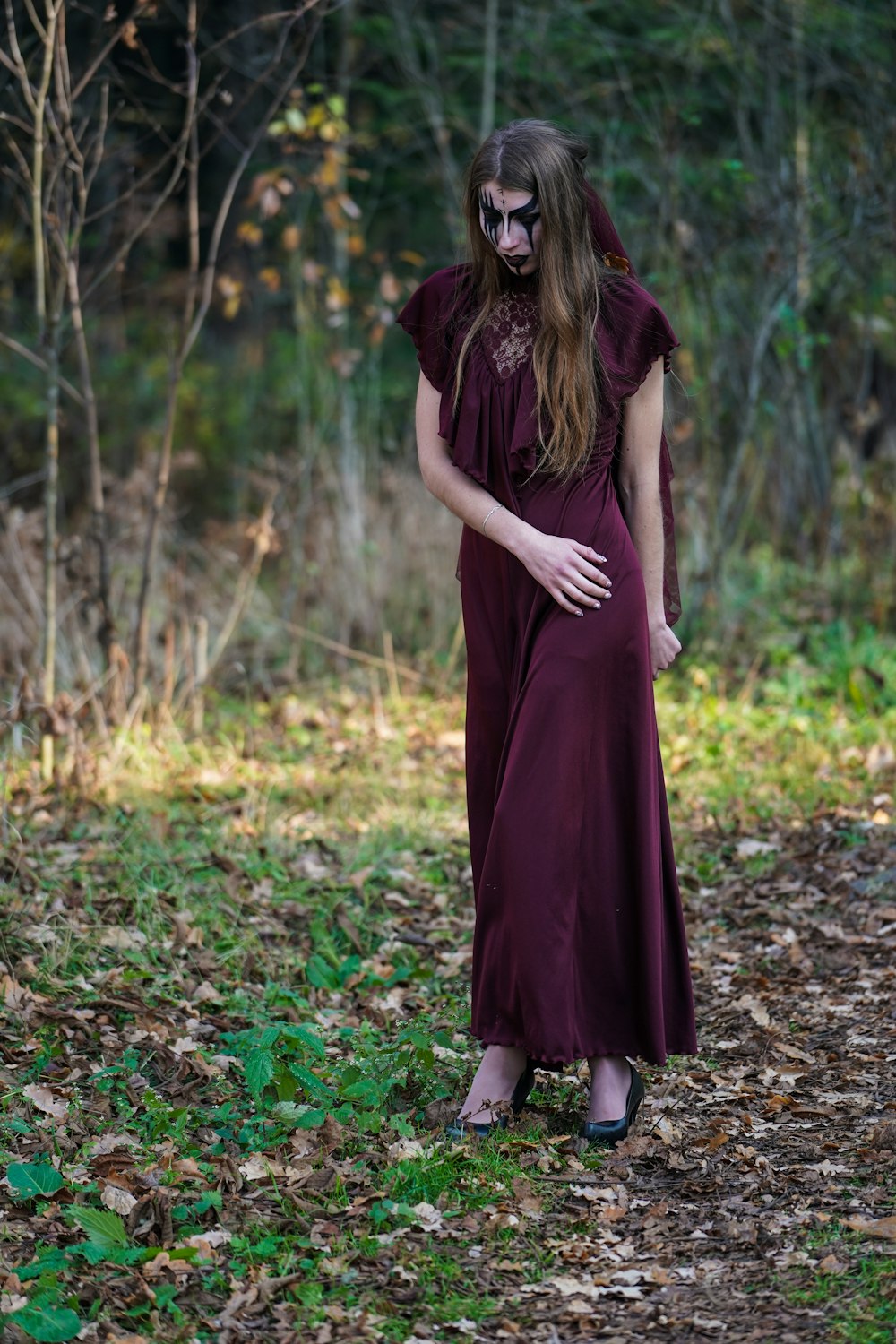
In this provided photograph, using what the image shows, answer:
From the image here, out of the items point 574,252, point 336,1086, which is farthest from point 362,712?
point 574,252

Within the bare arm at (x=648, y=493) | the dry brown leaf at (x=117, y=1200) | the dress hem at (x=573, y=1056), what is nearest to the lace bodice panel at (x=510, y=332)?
the bare arm at (x=648, y=493)

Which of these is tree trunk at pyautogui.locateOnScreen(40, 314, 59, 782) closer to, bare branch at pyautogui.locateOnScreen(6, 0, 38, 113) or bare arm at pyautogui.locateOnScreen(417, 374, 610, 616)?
bare branch at pyautogui.locateOnScreen(6, 0, 38, 113)

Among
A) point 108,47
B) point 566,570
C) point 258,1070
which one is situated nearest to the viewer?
point 566,570

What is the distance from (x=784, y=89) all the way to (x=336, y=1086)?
25.2ft

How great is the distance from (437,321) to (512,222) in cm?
28

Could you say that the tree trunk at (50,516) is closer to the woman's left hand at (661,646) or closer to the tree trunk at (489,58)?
the woman's left hand at (661,646)

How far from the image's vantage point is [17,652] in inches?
249

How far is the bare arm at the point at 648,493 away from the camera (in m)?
2.85

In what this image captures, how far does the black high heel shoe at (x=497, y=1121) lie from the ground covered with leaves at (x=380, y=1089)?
0.04m

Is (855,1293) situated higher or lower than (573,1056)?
lower

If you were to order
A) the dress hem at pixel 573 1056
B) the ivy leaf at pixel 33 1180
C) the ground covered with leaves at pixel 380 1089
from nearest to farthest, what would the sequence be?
the ground covered with leaves at pixel 380 1089 < the ivy leaf at pixel 33 1180 < the dress hem at pixel 573 1056

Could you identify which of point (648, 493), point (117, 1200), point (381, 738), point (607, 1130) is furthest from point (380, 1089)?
point (381, 738)

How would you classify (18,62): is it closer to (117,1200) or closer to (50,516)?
(50,516)

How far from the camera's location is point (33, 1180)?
257 centimetres
